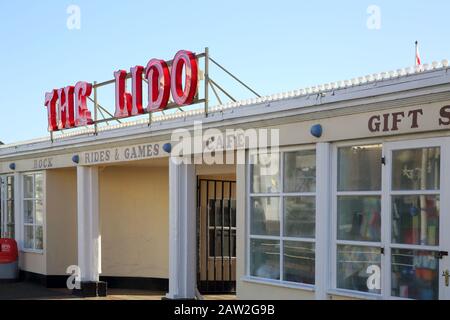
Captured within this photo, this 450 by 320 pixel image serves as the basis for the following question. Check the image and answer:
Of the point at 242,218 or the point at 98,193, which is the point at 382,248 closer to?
the point at 242,218

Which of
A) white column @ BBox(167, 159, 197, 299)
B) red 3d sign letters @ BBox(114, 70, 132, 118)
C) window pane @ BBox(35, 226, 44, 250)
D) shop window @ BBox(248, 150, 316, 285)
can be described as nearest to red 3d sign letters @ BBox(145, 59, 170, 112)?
red 3d sign letters @ BBox(114, 70, 132, 118)

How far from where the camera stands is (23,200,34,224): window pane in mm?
14766

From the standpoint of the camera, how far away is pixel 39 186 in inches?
567

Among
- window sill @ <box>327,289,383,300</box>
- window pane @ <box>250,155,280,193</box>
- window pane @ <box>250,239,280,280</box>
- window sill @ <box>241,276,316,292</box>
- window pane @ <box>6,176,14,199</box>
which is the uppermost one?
window pane @ <box>250,155,280,193</box>

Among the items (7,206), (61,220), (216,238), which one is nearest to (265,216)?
(216,238)

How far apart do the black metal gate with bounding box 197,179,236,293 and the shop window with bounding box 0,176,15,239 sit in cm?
541

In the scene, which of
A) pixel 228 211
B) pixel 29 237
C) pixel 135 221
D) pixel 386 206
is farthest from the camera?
pixel 29 237

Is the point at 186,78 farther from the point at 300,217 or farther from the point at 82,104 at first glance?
the point at 82,104

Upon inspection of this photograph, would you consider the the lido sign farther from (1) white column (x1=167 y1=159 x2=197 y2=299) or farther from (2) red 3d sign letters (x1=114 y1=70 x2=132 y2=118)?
(1) white column (x1=167 y1=159 x2=197 y2=299)

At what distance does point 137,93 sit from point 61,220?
14.5 ft

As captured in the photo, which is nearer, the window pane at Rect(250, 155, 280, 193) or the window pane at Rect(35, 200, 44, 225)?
the window pane at Rect(250, 155, 280, 193)

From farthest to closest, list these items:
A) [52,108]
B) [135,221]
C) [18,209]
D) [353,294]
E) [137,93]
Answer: [18,209]
[135,221]
[52,108]
[137,93]
[353,294]

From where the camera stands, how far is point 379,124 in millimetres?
6961

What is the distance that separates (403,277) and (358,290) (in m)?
0.69
